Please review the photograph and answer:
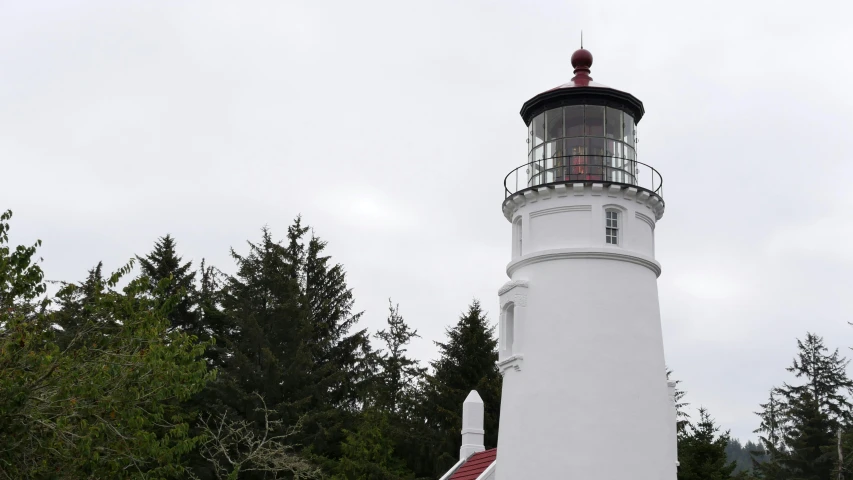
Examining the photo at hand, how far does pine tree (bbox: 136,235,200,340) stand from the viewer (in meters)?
34.5

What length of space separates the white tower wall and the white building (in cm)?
2

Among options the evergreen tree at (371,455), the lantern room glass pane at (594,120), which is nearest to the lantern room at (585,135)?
the lantern room glass pane at (594,120)

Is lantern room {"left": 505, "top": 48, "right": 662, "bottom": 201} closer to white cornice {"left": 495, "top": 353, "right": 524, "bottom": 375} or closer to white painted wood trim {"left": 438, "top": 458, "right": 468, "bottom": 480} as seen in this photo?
white cornice {"left": 495, "top": 353, "right": 524, "bottom": 375}

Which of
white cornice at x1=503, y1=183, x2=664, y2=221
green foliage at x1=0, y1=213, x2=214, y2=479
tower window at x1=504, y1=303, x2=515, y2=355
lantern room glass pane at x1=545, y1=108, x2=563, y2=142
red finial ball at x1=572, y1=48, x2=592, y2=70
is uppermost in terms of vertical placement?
red finial ball at x1=572, y1=48, x2=592, y2=70

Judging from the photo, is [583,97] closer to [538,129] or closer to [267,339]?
[538,129]

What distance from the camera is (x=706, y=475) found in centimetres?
2905

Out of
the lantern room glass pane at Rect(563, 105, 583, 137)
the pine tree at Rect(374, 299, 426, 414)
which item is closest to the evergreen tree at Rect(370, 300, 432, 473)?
the pine tree at Rect(374, 299, 426, 414)

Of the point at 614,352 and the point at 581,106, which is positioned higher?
the point at 581,106

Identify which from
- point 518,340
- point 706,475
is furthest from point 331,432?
point 518,340

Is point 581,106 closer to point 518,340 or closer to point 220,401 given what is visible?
point 518,340

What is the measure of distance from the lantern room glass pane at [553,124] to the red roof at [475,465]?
652 cm

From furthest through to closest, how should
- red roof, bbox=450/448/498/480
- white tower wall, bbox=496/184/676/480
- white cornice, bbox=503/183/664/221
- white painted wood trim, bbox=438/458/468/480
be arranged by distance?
white painted wood trim, bbox=438/458/468/480 → red roof, bbox=450/448/498/480 → white cornice, bbox=503/183/664/221 → white tower wall, bbox=496/184/676/480

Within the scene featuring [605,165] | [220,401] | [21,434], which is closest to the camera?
[21,434]

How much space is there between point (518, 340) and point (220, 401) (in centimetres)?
1494
